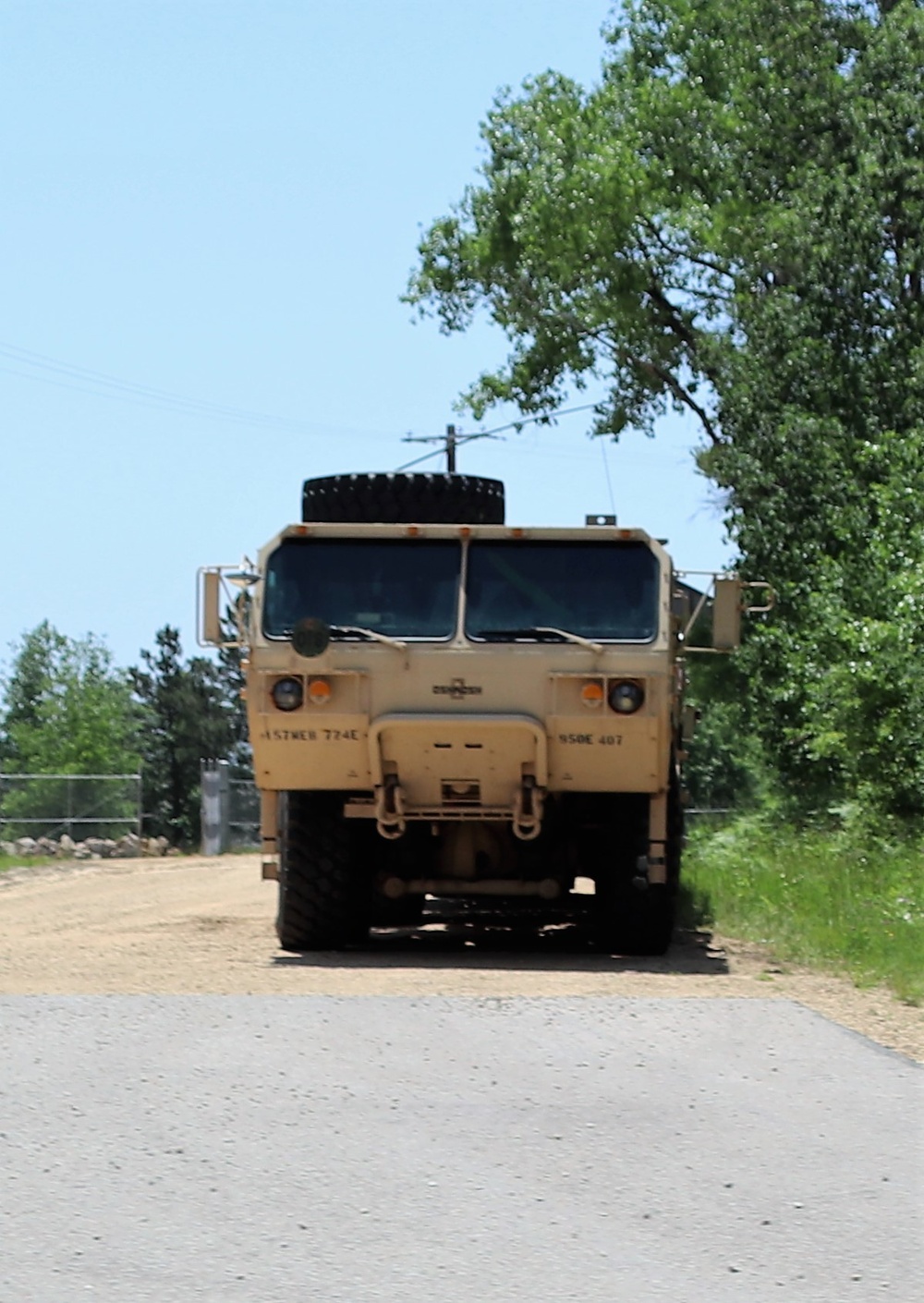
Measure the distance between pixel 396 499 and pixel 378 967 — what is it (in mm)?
3820

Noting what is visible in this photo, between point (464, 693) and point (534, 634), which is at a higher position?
point (534, 634)

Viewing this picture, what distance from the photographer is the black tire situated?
15.7m

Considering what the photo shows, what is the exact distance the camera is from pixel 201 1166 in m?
6.85

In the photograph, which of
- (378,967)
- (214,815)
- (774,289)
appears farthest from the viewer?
(214,815)

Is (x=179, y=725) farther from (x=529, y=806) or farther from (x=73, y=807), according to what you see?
(x=529, y=806)

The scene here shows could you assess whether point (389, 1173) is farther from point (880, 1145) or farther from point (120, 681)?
point (120, 681)

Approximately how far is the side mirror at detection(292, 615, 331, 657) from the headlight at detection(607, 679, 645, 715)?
6.10 feet

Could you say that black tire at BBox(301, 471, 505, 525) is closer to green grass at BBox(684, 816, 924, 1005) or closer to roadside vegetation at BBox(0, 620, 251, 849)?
green grass at BBox(684, 816, 924, 1005)

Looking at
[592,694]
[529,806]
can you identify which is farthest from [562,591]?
[529,806]

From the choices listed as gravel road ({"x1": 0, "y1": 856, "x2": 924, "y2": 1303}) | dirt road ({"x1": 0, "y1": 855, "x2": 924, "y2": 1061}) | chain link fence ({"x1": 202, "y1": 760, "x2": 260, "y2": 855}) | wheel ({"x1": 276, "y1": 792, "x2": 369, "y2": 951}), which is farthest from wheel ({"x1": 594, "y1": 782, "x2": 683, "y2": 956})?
chain link fence ({"x1": 202, "y1": 760, "x2": 260, "y2": 855})

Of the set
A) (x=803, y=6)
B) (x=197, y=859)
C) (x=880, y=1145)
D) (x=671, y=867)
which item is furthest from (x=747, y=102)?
(x=880, y=1145)

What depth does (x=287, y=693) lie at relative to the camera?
13.8 metres

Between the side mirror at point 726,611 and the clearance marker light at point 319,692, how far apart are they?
2.65 metres

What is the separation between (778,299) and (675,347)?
31.2 feet
